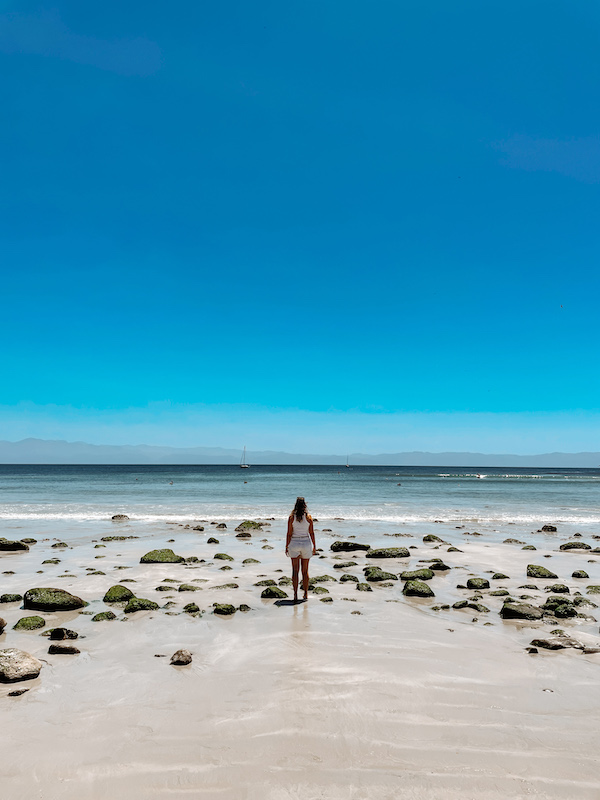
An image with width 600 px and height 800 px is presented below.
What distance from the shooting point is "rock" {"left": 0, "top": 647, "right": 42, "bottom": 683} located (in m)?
6.79

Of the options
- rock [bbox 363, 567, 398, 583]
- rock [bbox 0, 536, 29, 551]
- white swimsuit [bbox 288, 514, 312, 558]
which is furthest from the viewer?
rock [bbox 0, 536, 29, 551]

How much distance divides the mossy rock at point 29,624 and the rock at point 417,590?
790 cm

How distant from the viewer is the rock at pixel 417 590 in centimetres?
1203

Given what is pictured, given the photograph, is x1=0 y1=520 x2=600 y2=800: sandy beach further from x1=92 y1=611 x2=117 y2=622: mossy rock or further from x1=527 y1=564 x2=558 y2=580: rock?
x1=527 y1=564 x2=558 y2=580: rock

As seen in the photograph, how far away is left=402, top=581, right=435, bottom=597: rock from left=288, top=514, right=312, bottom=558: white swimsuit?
2.56m

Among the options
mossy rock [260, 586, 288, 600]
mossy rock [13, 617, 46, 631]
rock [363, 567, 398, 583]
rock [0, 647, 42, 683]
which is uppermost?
rock [0, 647, 42, 683]

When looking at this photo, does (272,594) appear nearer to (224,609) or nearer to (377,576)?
(224,609)

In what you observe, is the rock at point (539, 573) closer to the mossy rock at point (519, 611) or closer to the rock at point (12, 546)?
the mossy rock at point (519, 611)

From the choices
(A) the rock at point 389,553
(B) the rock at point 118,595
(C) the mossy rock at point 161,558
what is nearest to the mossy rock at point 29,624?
(B) the rock at point 118,595

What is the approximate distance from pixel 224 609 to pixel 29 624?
3593 millimetres

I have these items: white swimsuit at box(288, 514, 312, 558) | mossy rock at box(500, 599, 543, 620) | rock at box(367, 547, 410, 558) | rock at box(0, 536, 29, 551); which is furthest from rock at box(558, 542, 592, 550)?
rock at box(0, 536, 29, 551)

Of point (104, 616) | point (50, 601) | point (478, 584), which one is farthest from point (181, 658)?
point (478, 584)

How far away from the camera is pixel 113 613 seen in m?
10.2

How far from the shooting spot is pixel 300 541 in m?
12.0
